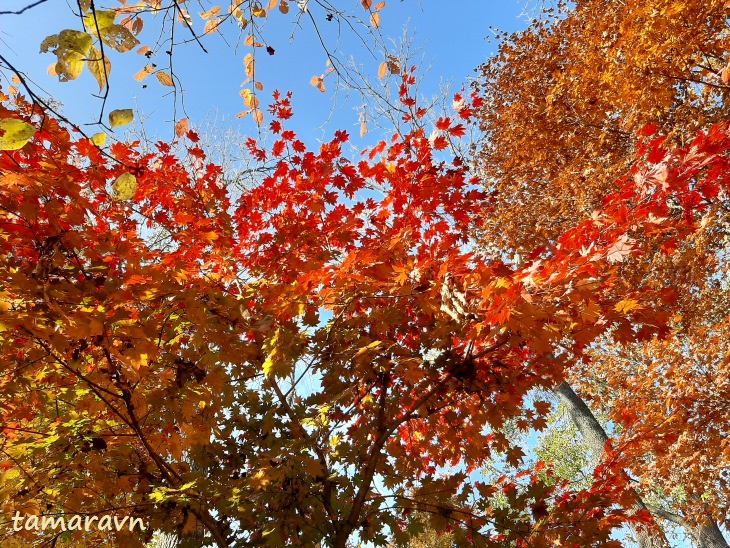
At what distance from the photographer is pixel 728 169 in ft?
11.4

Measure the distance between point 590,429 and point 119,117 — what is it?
10.2 m

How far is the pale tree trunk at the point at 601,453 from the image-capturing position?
868 cm

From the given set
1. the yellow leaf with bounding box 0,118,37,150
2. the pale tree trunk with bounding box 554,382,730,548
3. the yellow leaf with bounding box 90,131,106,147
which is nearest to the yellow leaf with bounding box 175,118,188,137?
the yellow leaf with bounding box 90,131,106,147

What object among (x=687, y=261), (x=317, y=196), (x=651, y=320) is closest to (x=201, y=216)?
(x=317, y=196)

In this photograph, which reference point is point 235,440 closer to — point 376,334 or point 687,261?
point 376,334

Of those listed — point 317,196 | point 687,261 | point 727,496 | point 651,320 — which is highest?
point 317,196

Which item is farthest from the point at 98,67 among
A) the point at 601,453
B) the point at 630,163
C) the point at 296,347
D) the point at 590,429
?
the point at 590,429

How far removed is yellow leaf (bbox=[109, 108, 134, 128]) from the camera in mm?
1350

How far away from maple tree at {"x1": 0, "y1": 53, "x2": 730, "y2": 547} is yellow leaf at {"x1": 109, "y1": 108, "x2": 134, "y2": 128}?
105cm

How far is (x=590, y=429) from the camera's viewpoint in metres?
9.33

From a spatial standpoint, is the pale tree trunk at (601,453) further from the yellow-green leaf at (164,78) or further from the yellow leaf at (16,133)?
the yellow leaf at (16,133)

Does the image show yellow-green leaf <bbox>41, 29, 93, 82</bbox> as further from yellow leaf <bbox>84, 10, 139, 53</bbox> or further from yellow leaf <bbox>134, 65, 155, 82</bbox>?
yellow leaf <bbox>134, 65, 155, 82</bbox>

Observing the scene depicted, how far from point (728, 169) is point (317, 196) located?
353 cm

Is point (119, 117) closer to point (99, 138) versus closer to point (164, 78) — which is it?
point (99, 138)
